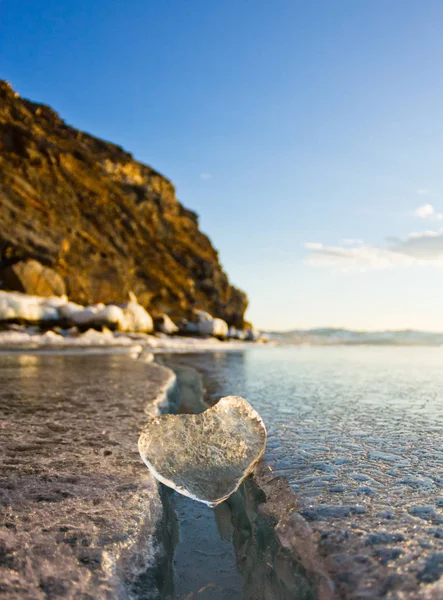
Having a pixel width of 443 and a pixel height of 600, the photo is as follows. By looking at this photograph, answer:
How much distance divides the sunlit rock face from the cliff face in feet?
67.8

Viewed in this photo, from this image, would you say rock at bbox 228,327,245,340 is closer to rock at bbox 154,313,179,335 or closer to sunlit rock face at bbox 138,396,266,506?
rock at bbox 154,313,179,335

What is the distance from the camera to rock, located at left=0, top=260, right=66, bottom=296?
755 inches

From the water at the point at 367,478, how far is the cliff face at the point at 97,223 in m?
19.9

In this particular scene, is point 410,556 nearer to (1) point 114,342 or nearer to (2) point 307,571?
(2) point 307,571

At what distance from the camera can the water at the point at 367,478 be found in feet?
4.33

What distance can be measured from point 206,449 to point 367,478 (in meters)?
0.84

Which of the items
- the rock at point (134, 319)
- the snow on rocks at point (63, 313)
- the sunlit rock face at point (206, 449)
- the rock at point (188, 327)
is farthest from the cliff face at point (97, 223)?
the sunlit rock face at point (206, 449)

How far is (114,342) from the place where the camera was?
18.5 metres

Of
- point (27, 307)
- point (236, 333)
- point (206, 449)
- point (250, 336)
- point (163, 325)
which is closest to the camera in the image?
point (206, 449)

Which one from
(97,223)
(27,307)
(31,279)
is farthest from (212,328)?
(27,307)

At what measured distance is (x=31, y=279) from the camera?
64.4ft

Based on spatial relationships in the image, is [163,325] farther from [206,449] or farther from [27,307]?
[206,449]

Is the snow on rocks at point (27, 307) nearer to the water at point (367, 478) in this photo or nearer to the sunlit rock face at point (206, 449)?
the water at point (367, 478)

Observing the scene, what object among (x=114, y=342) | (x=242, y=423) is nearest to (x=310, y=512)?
(x=242, y=423)
